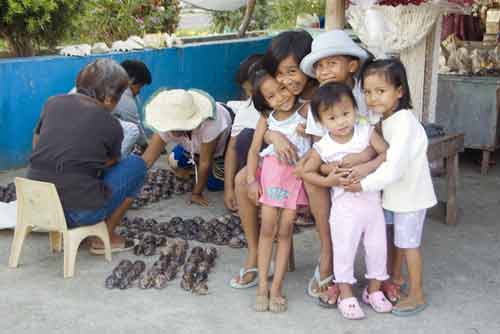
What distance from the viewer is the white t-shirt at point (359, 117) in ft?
11.5

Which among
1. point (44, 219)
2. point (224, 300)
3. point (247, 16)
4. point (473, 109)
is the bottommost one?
point (224, 300)

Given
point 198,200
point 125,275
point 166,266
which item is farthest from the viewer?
point 198,200

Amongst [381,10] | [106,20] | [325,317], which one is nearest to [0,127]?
[106,20]

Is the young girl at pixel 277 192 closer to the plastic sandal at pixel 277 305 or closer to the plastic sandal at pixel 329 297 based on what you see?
the plastic sandal at pixel 277 305

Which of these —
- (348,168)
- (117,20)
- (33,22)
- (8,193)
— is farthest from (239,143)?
(117,20)

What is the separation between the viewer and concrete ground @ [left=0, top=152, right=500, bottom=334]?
3.41 m

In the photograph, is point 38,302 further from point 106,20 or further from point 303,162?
point 106,20

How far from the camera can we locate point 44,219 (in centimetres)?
399

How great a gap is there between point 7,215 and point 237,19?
270 inches

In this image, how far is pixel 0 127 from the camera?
6109 millimetres

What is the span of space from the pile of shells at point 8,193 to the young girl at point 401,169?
9.49 feet

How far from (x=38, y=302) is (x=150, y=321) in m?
0.64

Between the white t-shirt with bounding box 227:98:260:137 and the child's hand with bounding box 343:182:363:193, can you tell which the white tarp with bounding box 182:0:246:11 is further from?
the child's hand with bounding box 343:182:363:193

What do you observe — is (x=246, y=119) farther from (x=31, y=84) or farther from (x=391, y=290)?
(x=31, y=84)
